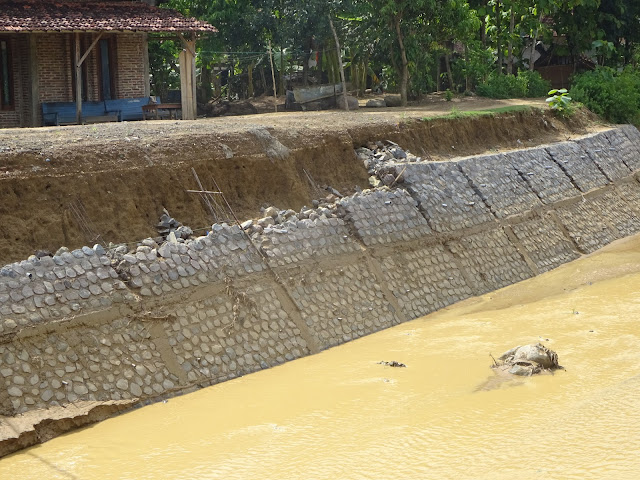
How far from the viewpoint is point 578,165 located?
19.7m

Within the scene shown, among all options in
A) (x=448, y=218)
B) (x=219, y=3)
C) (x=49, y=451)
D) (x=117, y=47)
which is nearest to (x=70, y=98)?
(x=117, y=47)

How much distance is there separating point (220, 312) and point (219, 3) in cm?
1800

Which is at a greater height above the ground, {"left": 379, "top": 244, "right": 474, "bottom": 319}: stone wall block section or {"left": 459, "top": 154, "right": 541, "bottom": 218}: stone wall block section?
{"left": 459, "top": 154, "right": 541, "bottom": 218}: stone wall block section

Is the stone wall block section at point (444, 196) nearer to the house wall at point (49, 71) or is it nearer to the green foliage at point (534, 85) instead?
the house wall at point (49, 71)

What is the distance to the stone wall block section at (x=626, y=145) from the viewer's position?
21652mm

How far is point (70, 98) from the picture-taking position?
21547 millimetres

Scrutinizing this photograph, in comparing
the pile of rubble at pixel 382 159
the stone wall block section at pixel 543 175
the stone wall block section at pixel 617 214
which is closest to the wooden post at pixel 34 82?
the pile of rubble at pixel 382 159

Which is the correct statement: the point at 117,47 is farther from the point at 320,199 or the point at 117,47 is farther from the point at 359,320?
the point at 359,320

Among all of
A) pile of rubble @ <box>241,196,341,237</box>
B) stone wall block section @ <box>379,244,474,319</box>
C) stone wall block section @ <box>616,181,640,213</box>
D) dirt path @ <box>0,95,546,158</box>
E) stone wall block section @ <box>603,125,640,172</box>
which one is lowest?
stone wall block section @ <box>379,244,474,319</box>

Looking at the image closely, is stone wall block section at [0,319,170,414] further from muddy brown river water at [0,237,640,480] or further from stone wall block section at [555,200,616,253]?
stone wall block section at [555,200,616,253]

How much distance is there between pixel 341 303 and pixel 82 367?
425 centimetres

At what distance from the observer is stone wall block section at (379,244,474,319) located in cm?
1351

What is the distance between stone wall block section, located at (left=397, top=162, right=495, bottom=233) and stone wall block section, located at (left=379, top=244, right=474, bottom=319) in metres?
0.70

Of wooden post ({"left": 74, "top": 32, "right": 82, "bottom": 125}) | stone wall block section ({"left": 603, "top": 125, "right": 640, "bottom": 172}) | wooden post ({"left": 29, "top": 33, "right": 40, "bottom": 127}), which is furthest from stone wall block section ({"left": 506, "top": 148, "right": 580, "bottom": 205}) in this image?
wooden post ({"left": 29, "top": 33, "right": 40, "bottom": 127})
